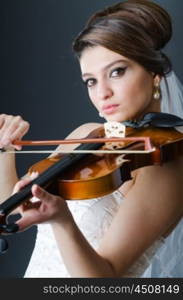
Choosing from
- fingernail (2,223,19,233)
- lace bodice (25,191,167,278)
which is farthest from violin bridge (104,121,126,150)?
fingernail (2,223,19,233)

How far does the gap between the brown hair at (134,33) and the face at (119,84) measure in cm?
1

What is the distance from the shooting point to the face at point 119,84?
833 mm

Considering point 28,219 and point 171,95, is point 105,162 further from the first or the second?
point 171,95

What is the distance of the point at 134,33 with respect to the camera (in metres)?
0.82

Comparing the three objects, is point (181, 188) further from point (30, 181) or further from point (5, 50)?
point (5, 50)

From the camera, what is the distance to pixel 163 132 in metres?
0.77

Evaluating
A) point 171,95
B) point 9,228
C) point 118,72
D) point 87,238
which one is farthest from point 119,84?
point 9,228

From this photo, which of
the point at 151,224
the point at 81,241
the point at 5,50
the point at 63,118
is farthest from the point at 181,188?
the point at 5,50

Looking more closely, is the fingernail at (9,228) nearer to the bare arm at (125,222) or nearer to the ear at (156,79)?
the bare arm at (125,222)

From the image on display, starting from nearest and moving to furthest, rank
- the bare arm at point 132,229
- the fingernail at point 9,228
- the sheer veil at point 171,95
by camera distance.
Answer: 1. the fingernail at point 9,228
2. the bare arm at point 132,229
3. the sheer veil at point 171,95

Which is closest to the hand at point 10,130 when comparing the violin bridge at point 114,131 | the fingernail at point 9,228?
the violin bridge at point 114,131

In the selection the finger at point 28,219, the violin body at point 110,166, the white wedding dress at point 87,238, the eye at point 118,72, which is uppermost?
the eye at point 118,72

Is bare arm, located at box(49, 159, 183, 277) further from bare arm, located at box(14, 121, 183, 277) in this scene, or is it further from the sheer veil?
the sheer veil

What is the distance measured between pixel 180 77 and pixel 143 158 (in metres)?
0.39
